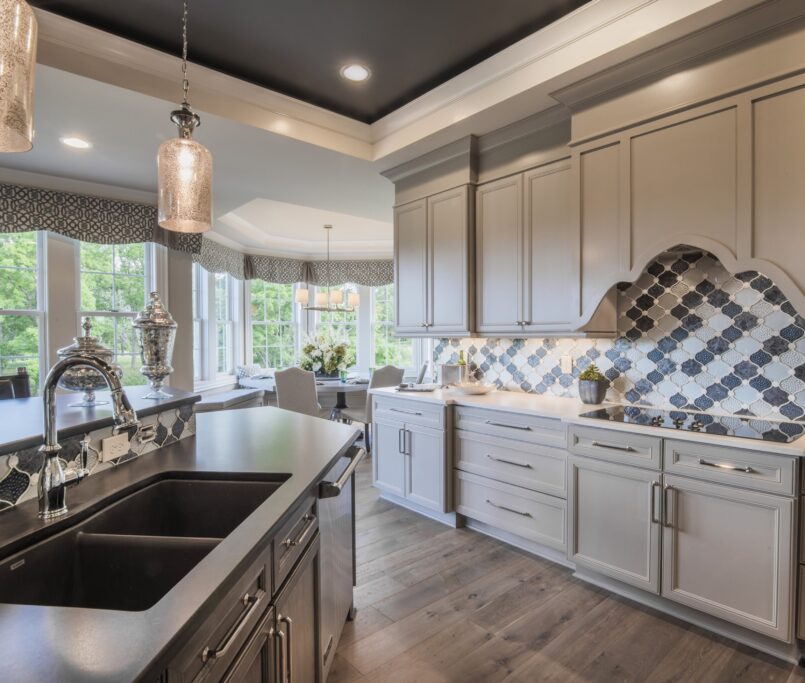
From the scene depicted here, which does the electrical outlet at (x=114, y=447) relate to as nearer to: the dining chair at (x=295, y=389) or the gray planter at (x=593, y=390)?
the gray planter at (x=593, y=390)

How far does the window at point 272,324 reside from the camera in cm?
689

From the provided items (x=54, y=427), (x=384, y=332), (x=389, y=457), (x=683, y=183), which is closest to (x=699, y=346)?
(x=683, y=183)

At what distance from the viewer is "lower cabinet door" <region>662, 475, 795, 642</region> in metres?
1.85

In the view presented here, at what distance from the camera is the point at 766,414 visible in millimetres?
2287

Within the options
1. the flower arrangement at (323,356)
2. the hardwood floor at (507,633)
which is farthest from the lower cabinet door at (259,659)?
the flower arrangement at (323,356)

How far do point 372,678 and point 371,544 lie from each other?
1.14 m

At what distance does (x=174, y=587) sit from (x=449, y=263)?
9.63 feet

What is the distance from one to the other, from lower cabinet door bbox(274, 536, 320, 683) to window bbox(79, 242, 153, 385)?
12.0 ft

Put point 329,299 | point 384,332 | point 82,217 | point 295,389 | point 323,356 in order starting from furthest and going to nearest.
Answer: point 384,332
point 329,299
point 323,356
point 295,389
point 82,217

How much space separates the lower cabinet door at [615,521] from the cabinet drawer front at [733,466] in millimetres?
139

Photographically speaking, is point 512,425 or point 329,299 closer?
point 512,425

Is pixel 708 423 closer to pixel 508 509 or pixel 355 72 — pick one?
pixel 508 509

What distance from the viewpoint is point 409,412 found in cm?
342

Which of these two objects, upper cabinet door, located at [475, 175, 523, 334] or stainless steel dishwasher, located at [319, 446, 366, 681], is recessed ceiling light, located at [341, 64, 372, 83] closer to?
upper cabinet door, located at [475, 175, 523, 334]
